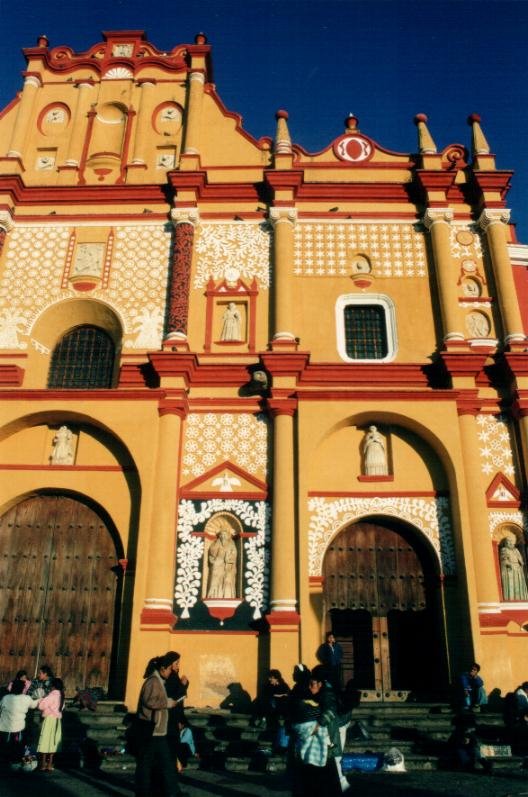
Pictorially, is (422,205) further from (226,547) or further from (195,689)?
(195,689)

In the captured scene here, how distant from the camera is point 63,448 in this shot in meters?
14.5

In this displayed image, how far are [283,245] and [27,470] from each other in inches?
293

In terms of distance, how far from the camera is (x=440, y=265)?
630 inches

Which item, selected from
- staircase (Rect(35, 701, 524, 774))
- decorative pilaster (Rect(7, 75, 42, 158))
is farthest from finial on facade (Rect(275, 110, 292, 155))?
staircase (Rect(35, 701, 524, 774))

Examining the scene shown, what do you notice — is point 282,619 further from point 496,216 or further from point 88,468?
point 496,216

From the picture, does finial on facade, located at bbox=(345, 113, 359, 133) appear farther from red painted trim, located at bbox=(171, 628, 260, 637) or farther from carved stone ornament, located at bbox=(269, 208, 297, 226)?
red painted trim, located at bbox=(171, 628, 260, 637)

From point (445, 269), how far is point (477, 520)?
18.9ft

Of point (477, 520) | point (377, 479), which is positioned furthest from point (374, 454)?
point (477, 520)

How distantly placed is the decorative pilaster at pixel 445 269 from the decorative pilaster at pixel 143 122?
7.33 metres

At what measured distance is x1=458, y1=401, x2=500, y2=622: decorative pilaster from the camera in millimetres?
12844

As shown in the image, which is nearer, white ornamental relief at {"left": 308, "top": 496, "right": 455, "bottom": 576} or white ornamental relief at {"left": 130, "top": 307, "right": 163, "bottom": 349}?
white ornamental relief at {"left": 308, "top": 496, "right": 455, "bottom": 576}

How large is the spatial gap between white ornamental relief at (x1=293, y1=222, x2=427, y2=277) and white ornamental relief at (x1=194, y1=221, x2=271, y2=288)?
77 cm

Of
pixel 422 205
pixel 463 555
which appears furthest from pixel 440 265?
pixel 463 555

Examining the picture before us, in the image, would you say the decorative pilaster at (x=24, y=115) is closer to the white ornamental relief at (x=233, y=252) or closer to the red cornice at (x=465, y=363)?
the white ornamental relief at (x=233, y=252)
